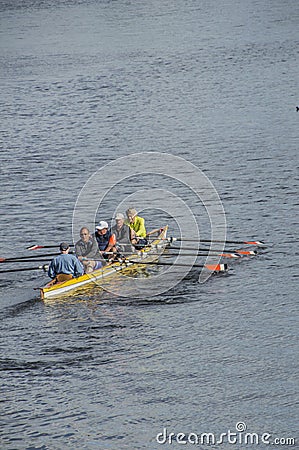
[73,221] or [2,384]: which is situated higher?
[73,221]

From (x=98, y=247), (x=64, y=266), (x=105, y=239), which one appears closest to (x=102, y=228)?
(x=105, y=239)

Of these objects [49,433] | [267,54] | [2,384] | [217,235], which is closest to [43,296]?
[2,384]

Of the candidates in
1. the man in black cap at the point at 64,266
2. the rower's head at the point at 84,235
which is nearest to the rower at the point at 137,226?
the rower's head at the point at 84,235

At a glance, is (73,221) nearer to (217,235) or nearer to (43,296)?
(217,235)

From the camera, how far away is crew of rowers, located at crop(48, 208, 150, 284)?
93.2 feet

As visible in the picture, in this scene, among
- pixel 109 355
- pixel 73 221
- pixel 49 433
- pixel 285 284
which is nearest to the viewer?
pixel 49 433

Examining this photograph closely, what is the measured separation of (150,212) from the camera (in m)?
40.8

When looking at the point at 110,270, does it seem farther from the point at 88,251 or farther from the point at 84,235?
the point at 84,235

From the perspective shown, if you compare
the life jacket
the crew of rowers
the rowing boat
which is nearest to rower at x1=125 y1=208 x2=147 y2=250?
the crew of rowers

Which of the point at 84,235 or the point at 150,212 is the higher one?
the point at 150,212

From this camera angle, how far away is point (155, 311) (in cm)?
2823

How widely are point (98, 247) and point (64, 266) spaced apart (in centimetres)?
264

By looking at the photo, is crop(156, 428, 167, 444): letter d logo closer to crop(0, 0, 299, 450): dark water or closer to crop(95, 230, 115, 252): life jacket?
crop(0, 0, 299, 450): dark water

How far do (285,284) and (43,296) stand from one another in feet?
28.2
